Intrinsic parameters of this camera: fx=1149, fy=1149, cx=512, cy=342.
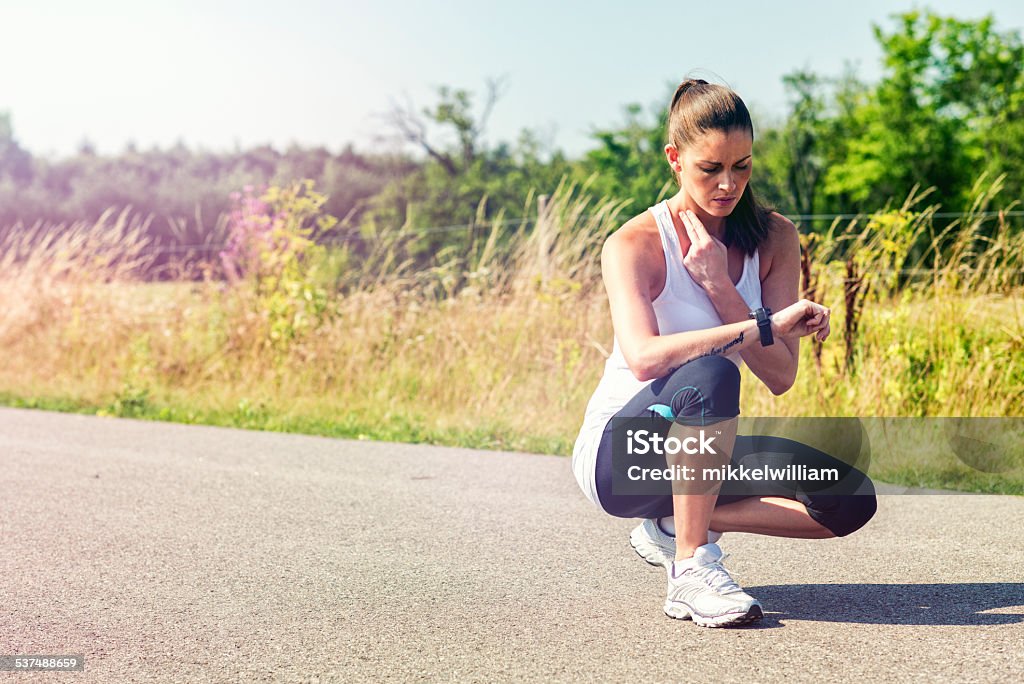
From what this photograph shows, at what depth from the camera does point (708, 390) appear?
3307mm

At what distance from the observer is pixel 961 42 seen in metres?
51.8

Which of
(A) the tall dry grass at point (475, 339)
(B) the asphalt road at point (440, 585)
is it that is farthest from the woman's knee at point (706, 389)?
(A) the tall dry grass at point (475, 339)

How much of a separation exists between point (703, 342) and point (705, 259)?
11.4 inches

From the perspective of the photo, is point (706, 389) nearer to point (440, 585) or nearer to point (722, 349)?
point (722, 349)

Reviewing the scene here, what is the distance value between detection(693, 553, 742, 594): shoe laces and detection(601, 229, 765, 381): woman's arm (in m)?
0.59

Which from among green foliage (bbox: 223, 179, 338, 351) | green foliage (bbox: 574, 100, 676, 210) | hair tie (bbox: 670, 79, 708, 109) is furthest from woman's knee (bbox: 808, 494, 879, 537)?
green foliage (bbox: 574, 100, 676, 210)

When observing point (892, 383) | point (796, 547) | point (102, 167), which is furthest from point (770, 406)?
point (102, 167)

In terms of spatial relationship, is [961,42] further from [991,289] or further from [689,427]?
[689,427]

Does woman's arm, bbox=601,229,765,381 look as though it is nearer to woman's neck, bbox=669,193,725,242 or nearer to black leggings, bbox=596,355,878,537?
black leggings, bbox=596,355,878,537

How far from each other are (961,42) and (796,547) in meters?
53.0

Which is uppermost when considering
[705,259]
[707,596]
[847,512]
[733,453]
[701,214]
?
[701,214]

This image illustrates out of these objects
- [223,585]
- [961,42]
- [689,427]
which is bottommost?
[223,585]

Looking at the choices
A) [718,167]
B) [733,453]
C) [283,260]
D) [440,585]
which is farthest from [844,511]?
[283,260]

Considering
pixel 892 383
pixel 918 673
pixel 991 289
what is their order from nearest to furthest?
pixel 918 673 < pixel 892 383 < pixel 991 289
